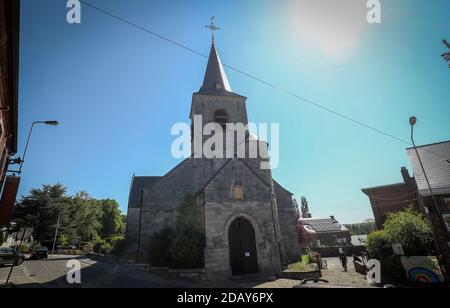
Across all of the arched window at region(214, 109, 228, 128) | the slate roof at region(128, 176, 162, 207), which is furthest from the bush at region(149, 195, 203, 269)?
the slate roof at region(128, 176, 162, 207)

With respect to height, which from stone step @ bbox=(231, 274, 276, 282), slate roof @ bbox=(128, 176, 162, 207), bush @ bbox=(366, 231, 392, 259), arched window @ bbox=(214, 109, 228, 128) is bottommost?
stone step @ bbox=(231, 274, 276, 282)

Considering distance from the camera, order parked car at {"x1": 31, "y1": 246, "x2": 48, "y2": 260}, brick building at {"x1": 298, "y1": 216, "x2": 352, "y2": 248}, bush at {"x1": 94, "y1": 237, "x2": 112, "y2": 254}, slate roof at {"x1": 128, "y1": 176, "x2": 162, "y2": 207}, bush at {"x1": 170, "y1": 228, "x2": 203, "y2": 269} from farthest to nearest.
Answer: brick building at {"x1": 298, "y1": 216, "x2": 352, "y2": 248}, slate roof at {"x1": 128, "y1": 176, "x2": 162, "y2": 207}, bush at {"x1": 94, "y1": 237, "x2": 112, "y2": 254}, parked car at {"x1": 31, "y1": 246, "x2": 48, "y2": 260}, bush at {"x1": 170, "y1": 228, "x2": 203, "y2": 269}

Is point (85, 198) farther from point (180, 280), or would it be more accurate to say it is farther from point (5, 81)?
point (5, 81)

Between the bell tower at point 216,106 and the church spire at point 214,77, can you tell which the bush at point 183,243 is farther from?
the church spire at point 214,77

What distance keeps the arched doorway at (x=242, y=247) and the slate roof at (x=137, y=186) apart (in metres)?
16.6

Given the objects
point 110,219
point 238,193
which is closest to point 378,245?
point 238,193

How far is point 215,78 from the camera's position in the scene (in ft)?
79.0

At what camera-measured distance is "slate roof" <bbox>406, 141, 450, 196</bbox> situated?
41.1ft

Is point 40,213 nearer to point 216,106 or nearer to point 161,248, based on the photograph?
point 161,248

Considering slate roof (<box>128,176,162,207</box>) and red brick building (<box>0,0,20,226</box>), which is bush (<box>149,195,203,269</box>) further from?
slate roof (<box>128,176,162,207</box>)

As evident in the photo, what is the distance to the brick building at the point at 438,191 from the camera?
11270 millimetres

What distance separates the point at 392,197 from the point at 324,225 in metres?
17.2

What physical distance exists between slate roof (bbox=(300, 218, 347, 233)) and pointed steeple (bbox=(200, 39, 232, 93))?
91.1ft
